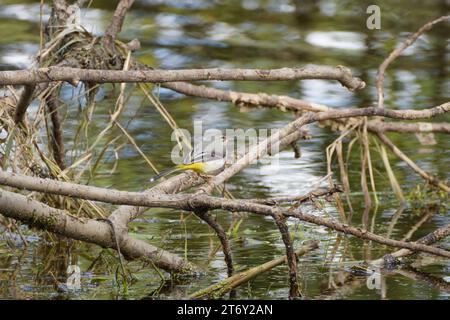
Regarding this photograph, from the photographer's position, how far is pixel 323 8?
970 centimetres

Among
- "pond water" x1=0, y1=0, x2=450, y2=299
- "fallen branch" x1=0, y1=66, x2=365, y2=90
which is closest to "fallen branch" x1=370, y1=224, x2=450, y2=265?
"pond water" x1=0, y1=0, x2=450, y2=299

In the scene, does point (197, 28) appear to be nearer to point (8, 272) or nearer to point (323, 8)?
point (323, 8)

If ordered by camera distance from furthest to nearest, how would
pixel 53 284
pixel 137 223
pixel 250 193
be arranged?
pixel 250 193
pixel 137 223
pixel 53 284

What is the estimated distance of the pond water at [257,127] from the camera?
4.22 m

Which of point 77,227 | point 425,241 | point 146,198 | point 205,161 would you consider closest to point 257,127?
point 205,161

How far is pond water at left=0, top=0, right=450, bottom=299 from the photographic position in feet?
13.8

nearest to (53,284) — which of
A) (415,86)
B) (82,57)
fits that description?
(82,57)

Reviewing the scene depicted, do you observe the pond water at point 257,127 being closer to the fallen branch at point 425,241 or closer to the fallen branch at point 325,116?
the fallen branch at point 425,241

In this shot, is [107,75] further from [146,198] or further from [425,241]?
[425,241]

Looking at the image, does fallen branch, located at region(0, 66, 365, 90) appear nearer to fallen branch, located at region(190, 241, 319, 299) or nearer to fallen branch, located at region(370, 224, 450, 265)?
fallen branch, located at region(190, 241, 319, 299)

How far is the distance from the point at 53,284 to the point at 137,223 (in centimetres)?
109

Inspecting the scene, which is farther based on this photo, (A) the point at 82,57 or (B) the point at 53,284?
(A) the point at 82,57
